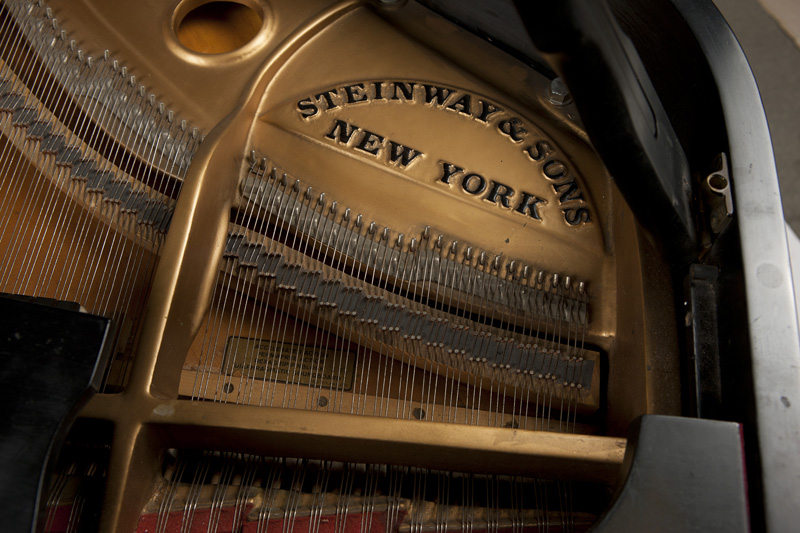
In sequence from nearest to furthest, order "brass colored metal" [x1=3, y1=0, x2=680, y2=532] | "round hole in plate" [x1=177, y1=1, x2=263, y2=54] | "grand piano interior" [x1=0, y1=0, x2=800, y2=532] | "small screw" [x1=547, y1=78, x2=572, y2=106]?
"grand piano interior" [x1=0, y1=0, x2=800, y2=532], "brass colored metal" [x1=3, y1=0, x2=680, y2=532], "small screw" [x1=547, y1=78, x2=572, y2=106], "round hole in plate" [x1=177, y1=1, x2=263, y2=54]

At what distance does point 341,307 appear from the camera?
1601 mm

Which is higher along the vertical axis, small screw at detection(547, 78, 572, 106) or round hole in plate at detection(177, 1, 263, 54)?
round hole in plate at detection(177, 1, 263, 54)

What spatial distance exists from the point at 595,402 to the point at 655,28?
85 cm

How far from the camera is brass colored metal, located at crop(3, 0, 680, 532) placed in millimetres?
1271

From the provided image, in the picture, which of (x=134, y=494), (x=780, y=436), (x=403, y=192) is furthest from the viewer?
(x=403, y=192)

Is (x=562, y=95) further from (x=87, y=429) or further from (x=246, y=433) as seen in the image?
(x=87, y=429)

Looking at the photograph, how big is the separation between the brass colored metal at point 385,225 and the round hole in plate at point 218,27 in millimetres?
77

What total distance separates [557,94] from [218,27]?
42.1 inches

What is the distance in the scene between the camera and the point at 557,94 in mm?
1771

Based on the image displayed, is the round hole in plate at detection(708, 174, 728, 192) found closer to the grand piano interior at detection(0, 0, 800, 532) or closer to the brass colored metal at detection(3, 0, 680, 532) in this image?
the grand piano interior at detection(0, 0, 800, 532)

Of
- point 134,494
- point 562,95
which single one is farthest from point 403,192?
point 134,494

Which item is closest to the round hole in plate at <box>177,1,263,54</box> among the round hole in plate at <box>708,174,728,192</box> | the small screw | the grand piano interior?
the grand piano interior

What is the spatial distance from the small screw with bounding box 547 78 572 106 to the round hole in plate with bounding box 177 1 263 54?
0.91 metres

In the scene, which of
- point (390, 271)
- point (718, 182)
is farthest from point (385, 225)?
point (718, 182)
